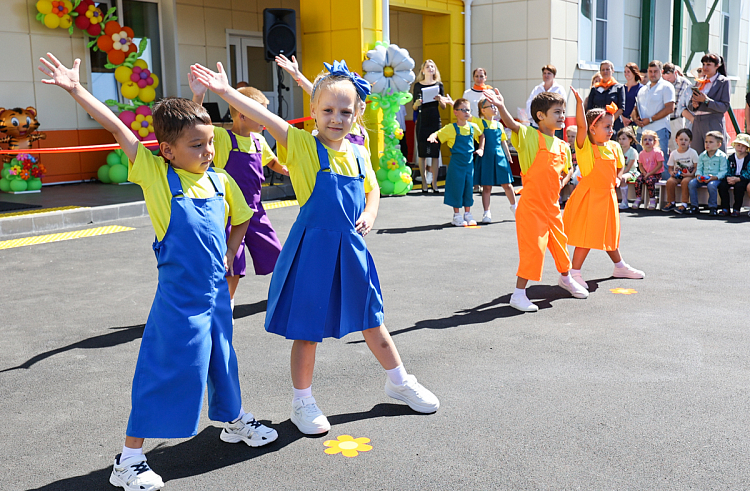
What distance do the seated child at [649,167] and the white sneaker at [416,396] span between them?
7.43 meters

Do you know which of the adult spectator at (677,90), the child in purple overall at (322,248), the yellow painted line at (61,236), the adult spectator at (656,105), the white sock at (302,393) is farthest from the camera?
the adult spectator at (677,90)

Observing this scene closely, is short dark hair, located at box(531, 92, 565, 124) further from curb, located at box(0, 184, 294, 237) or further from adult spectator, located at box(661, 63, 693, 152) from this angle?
adult spectator, located at box(661, 63, 693, 152)

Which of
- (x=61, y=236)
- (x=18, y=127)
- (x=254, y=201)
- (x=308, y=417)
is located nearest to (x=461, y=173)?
(x=254, y=201)

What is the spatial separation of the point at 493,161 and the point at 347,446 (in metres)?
6.67

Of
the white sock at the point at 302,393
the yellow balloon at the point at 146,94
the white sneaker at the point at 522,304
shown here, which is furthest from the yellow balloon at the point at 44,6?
the white sock at the point at 302,393

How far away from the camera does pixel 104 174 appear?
39.5 feet

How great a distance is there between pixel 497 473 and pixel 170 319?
1.28m

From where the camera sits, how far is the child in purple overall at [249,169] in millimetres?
4434

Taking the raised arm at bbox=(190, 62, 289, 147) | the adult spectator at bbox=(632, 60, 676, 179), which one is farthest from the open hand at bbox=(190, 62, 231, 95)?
the adult spectator at bbox=(632, 60, 676, 179)

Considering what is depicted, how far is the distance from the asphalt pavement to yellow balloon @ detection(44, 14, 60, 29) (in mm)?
6598

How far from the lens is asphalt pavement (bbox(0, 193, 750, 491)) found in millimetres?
2621

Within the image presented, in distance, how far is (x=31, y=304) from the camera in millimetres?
5043

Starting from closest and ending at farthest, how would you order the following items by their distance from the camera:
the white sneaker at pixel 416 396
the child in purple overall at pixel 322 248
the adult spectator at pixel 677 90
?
the child in purple overall at pixel 322 248, the white sneaker at pixel 416 396, the adult spectator at pixel 677 90

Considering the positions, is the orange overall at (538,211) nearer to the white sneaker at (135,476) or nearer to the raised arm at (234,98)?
the raised arm at (234,98)
